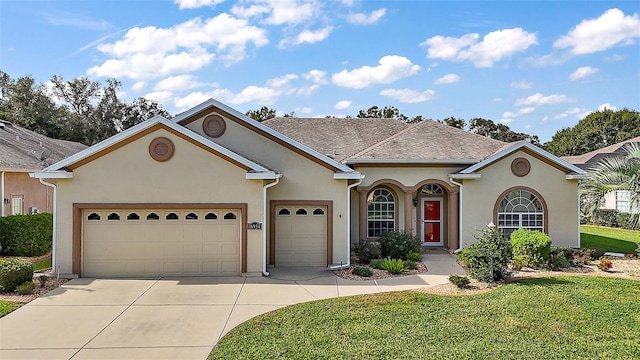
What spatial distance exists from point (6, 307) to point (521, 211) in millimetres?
17094

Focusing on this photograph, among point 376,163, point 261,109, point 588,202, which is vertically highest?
point 261,109

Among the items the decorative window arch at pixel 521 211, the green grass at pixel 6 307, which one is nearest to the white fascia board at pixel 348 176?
the decorative window arch at pixel 521 211

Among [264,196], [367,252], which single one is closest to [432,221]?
[367,252]

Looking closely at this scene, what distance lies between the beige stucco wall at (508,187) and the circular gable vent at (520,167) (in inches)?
5.0

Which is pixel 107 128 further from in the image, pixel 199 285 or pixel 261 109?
pixel 199 285

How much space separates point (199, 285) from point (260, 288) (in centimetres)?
173

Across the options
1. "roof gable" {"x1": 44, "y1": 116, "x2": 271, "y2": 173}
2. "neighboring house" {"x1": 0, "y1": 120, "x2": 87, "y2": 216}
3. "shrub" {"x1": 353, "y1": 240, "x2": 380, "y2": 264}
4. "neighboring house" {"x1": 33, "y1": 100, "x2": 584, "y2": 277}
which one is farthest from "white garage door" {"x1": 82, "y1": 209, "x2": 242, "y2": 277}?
"neighboring house" {"x1": 0, "y1": 120, "x2": 87, "y2": 216}

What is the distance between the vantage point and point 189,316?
29.5ft

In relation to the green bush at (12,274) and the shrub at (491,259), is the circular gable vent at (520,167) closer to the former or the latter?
the shrub at (491,259)

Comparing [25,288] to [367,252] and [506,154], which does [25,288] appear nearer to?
[367,252]

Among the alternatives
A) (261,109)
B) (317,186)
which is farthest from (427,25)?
(261,109)

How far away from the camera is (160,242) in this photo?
12.7m

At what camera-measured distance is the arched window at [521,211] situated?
55.9 ft

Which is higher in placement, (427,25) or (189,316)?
(427,25)
